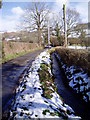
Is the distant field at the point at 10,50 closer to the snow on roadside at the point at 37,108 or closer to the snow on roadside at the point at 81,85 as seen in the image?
the snow on roadside at the point at 81,85

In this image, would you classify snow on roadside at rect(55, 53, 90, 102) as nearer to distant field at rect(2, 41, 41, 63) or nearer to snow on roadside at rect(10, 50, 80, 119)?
snow on roadside at rect(10, 50, 80, 119)

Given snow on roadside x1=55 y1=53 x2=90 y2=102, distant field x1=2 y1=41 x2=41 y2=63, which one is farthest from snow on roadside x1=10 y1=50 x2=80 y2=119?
distant field x1=2 y1=41 x2=41 y2=63

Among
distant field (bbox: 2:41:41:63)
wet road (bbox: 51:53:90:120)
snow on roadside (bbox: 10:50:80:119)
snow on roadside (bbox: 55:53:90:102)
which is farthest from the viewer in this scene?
distant field (bbox: 2:41:41:63)

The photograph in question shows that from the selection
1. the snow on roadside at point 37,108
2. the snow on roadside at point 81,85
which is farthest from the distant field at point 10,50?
the snow on roadside at point 37,108

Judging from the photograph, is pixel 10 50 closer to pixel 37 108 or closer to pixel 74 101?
pixel 74 101

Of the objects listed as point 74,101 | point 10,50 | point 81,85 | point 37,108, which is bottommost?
point 74,101

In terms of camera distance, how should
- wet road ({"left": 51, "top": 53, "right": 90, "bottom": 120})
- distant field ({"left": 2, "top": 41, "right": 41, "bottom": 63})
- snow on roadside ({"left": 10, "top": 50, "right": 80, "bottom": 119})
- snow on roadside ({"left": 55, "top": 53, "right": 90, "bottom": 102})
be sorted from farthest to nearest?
1. distant field ({"left": 2, "top": 41, "right": 41, "bottom": 63})
2. snow on roadside ({"left": 55, "top": 53, "right": 90, "bottom": 102})
3. wet road ({"left": 51, "top": 53, "right": 90, "bottom": 120})
4. snow on roadside ({"left": 10, "top": 50, "right": 80, "bottom": 119})

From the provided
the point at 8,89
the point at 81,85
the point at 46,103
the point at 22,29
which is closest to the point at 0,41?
the point at 8,89

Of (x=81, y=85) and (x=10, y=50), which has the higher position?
(x=10, y=50)

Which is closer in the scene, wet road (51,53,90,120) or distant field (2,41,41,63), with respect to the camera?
wet road (51,53,90,120)

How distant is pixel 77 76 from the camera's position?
25.1ft

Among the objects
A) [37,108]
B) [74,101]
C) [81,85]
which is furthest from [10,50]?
[37,108]

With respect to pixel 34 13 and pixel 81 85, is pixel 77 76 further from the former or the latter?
pixel 34 13

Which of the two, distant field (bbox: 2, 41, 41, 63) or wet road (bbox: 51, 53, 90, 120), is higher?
distant field (bbox: 2, 41, 41, 63)
